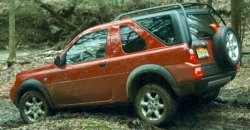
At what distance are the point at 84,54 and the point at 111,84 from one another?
2.76 feet

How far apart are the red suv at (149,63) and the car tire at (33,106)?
0.83 ft

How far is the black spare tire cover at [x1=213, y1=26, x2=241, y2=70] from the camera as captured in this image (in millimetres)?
6902

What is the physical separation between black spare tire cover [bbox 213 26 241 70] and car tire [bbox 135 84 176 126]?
100 cm

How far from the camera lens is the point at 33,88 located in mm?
8539

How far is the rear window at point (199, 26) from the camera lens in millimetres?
6965

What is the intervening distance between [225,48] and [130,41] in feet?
5.15

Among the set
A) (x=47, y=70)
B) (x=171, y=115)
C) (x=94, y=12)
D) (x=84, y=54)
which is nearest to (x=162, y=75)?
(x=171, y=115)

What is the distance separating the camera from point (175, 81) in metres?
6.72

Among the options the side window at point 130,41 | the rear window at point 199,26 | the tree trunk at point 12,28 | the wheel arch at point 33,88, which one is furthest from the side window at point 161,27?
the tree trunk at point 12,28

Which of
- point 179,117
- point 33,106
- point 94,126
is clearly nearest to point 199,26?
point 179,117

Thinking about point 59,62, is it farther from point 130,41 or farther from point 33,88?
point 130,41

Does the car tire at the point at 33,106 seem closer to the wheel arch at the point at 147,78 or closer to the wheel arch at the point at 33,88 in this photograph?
the wheel arch at the point at 33,88

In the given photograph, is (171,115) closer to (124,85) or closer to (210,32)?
(124,85)

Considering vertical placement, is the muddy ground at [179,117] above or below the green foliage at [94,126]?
below
